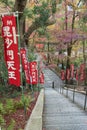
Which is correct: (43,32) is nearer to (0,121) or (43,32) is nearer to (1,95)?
(1,95)

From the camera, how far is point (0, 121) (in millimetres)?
7395

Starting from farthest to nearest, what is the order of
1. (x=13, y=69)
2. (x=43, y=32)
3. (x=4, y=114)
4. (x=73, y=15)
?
(x=73, y=15) → (x=43, y=32) → (x=4, y=114) → (x=13, y=69)

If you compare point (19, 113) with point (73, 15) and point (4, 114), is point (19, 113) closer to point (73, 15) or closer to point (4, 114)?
point (4, 114)

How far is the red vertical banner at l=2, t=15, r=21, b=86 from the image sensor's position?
7.93 meters

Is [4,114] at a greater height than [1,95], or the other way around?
[4,114]

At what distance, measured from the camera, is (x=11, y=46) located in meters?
8.09

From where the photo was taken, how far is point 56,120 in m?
8.78

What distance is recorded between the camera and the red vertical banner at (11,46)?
793 centimetres

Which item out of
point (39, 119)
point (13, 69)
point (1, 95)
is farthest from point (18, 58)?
point (1, 95)

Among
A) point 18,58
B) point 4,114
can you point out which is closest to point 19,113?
point 4,114

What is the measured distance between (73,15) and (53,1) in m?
19.6

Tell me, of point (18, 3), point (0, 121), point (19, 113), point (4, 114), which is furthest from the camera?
point (18, 3)

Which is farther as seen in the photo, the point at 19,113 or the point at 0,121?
the point at 19,113

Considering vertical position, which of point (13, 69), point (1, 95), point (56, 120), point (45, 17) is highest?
point (45, 17)
